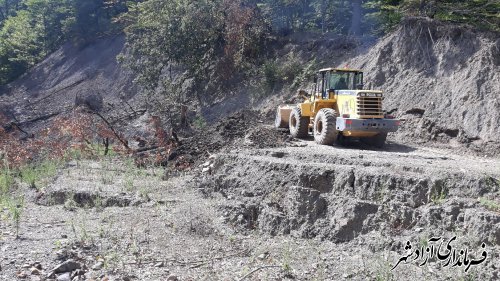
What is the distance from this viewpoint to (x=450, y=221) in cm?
757

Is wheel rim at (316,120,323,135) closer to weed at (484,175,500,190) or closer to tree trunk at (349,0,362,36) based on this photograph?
weed at (484,175,500,190)

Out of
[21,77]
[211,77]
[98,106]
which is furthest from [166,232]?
[21,77]

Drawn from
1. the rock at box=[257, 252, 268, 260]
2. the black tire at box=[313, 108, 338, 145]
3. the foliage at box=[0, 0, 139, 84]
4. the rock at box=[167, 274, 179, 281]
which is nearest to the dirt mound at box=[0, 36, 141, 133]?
the foliage at box=[0, 0, 139, 84]

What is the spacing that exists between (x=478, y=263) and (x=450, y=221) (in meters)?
0.91

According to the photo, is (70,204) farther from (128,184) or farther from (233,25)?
(233,25)

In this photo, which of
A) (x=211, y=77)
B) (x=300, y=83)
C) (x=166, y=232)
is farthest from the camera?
(x=211, y=77)

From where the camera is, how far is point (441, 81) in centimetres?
1617

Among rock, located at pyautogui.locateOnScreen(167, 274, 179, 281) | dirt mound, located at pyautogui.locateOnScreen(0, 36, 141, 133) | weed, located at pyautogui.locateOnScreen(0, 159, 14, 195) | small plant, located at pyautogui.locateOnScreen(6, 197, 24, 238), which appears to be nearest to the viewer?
rock, located at pyautogui.locateOnScreen(167, 274, 179, 281)

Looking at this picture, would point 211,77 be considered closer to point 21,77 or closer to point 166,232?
point 166,232

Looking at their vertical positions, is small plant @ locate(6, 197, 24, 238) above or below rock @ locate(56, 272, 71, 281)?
above

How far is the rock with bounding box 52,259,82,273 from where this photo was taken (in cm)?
720

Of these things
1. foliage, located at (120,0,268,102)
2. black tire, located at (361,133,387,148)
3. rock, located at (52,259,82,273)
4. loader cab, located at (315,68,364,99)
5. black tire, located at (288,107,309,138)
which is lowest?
rock, located at (52,259,82,273)

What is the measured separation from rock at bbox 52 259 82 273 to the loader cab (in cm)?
908

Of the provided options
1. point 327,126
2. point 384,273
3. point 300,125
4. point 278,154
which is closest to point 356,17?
point 300,125
